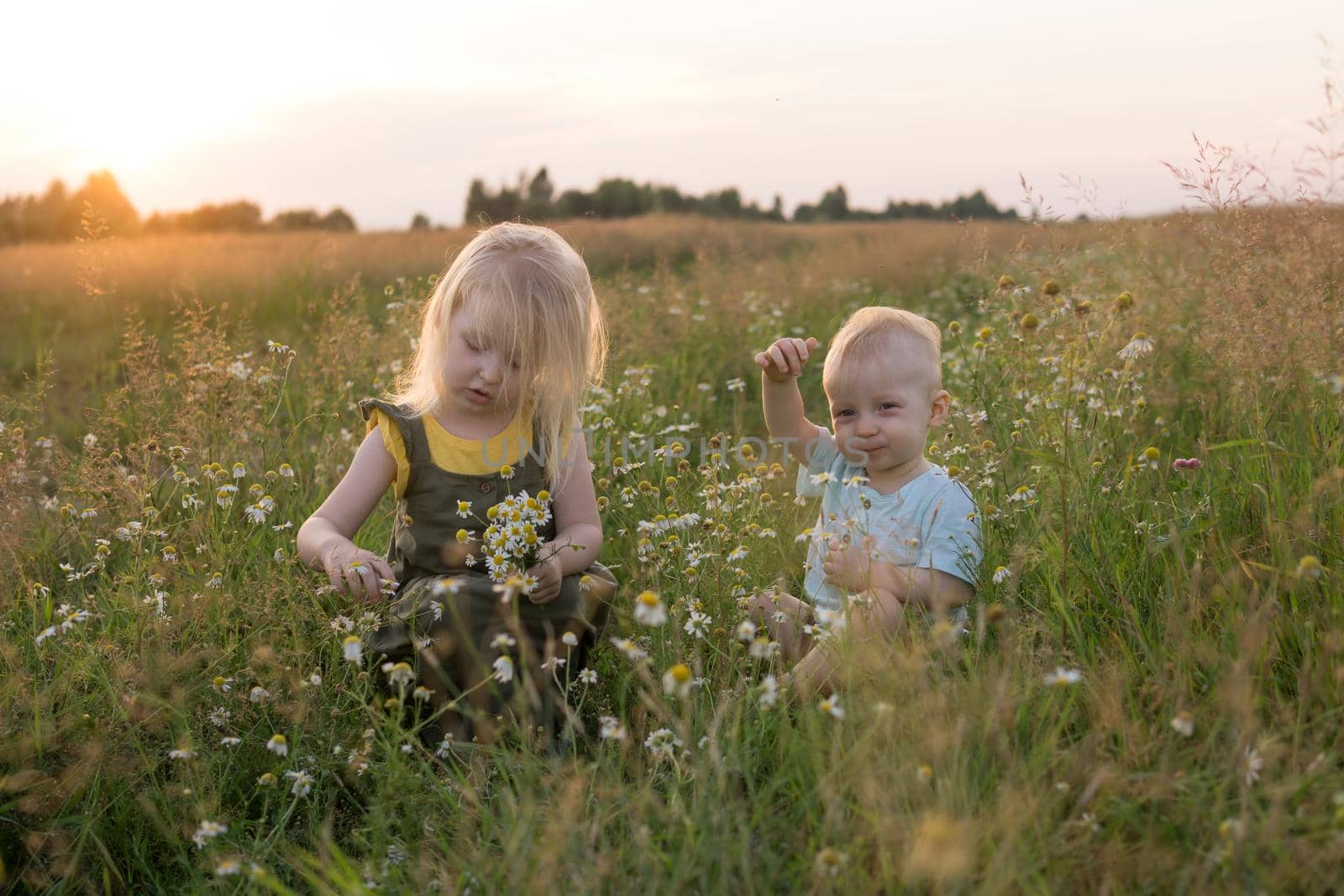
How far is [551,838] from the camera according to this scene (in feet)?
6.32

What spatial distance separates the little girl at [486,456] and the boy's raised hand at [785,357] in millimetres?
552

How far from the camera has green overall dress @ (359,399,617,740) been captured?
2.80m

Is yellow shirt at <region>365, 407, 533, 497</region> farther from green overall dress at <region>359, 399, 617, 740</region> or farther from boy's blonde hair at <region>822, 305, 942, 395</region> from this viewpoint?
boy's blonde hair at <region>822, 305, 942, 395</region>

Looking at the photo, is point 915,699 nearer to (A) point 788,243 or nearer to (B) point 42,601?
(B) point 42,601

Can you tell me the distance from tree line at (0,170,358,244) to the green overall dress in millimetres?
6373

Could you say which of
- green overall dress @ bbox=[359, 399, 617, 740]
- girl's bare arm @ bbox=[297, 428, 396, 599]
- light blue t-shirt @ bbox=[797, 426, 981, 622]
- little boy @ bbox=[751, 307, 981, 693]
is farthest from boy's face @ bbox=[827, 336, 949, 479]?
girl's bare arm @ bbox=[297, 428, 396, 599]

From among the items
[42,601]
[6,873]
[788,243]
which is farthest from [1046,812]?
[788,243]

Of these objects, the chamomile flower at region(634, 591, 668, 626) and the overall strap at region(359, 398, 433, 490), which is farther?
the overall strap at region(359, 398, 433, 490)

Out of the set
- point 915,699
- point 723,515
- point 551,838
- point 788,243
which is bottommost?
point 551,838

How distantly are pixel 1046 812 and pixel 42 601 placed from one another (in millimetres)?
3048

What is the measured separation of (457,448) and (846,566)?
1188 millimetres

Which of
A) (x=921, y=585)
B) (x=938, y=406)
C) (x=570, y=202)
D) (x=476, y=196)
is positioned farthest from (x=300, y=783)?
(x=476, y=196)

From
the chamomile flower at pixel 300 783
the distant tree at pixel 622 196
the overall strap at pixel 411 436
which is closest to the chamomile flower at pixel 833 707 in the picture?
the chamomile flower at pixel 300 783

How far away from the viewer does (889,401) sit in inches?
124
